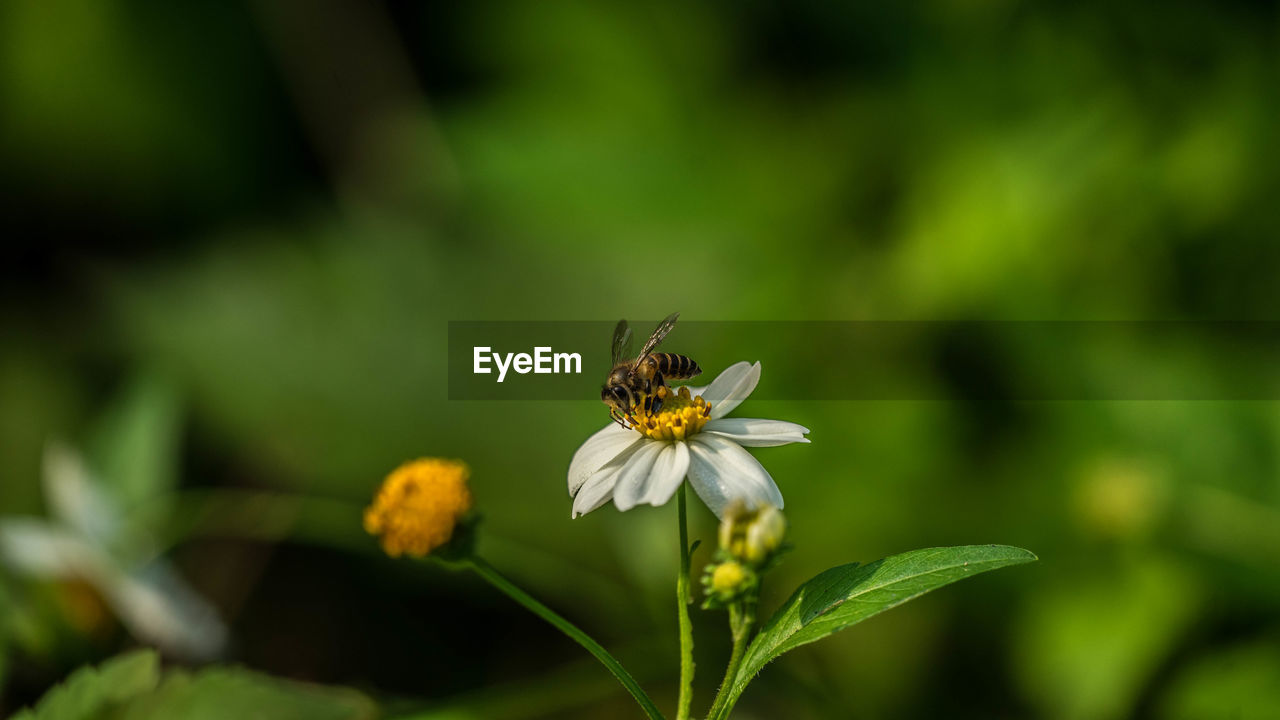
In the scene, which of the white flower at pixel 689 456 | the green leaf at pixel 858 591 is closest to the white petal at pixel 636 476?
the white flower at pixel 689 456

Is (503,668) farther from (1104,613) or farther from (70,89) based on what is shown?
(70,89)

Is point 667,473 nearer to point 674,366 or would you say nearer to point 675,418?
point 675,418

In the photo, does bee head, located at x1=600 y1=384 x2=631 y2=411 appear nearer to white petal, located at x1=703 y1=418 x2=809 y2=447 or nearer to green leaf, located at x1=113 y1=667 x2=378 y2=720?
white petal, located at x1=703 y1=418 x2=809 y2=447

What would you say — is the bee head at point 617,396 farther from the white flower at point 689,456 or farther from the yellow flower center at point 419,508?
the yellow flower center at point 419,508

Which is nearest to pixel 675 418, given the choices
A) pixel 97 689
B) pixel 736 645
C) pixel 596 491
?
pixel 596 491

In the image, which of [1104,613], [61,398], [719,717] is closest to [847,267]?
[1104,613]

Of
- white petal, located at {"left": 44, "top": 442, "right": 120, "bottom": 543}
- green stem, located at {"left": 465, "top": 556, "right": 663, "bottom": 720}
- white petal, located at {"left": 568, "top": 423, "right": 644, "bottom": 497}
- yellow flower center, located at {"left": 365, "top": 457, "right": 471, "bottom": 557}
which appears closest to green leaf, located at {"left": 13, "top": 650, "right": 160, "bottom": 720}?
yellow flower center, located at {"left": 365, "top": 457, "right": 471, "bottom": 557}
